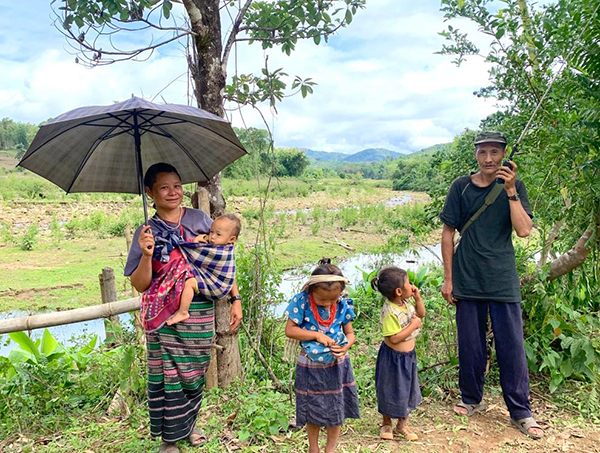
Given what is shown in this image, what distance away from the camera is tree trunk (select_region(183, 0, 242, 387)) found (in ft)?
9.71

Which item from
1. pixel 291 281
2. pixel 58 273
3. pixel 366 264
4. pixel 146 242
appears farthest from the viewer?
pixel 366 264

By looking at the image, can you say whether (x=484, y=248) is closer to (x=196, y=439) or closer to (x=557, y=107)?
(x=557, y=107)

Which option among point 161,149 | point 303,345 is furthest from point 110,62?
point 303,345

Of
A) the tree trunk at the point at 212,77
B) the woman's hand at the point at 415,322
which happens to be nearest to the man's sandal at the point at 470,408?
the woman's hand at the point at 415,322

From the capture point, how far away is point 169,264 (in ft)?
7.75

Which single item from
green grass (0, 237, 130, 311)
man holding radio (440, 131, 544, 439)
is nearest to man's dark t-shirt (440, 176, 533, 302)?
man holding radio (440, 131, 544, 439)

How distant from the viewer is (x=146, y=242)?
216cm

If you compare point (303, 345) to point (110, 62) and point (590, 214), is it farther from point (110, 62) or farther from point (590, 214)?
point (110, 62)

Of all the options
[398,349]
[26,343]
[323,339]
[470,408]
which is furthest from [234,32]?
[470,408]

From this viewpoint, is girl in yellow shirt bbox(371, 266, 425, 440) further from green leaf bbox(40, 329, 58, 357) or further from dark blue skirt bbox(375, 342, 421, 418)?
green leaf bbox(40, 329, 58, 357)

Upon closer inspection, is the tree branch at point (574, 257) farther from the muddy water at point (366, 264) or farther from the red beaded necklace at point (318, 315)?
the muddy water at point (366, 264)

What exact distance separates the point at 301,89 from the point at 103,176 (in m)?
1.35

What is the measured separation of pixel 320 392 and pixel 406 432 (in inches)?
29.8

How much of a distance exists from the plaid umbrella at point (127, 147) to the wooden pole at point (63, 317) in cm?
85
